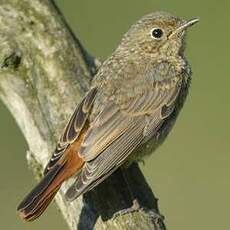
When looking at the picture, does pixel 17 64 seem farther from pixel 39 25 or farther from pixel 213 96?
pixel 213 96

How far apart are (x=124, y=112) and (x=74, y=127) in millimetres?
524

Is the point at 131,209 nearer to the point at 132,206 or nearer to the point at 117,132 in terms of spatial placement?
the point at 132,206

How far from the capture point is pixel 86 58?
294 inches

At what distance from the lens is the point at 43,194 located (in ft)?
22.0

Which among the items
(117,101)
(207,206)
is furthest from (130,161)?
(207,206)

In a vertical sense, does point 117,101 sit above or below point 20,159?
below

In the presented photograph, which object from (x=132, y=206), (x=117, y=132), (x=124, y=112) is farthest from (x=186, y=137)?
(x=132, y=206)

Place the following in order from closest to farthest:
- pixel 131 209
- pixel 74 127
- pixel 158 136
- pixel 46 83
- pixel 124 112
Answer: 1. pixel 131 209
2. pixel 74 127
3. pixel 46 83
4. pixel 124 112
5. pixel 158 136

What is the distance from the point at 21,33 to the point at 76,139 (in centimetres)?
88

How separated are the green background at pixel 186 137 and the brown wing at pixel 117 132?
2.37 metres

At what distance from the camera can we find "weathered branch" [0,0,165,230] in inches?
273

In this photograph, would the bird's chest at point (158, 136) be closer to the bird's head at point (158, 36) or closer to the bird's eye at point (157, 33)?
the bird's head at point (158, 36)

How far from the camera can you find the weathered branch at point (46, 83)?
694 cm

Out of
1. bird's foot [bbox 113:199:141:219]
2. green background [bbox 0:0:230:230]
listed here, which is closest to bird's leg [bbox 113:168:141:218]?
bird's foot [bbox 113:199:141:219]
